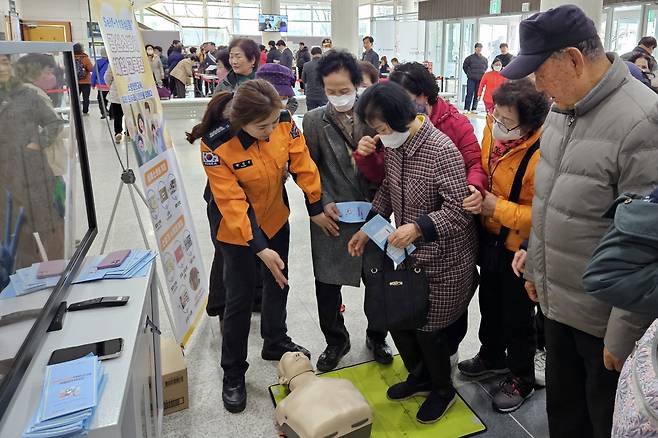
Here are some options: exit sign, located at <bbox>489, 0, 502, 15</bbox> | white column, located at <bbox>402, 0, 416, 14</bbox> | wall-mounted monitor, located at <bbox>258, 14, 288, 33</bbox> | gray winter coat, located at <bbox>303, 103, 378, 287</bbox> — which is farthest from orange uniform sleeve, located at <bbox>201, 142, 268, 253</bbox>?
white column, located at <bbox>402, 0, 416, 14</bbox>

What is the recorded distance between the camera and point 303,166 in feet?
6.79

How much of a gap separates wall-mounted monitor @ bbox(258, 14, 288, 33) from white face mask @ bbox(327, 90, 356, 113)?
15041 mm

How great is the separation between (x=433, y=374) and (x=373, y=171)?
84cm

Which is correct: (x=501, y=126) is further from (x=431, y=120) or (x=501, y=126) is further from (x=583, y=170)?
(x=583, y=170)

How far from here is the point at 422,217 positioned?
1.77m

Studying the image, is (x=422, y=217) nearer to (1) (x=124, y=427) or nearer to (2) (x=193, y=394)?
(1) (x=124, y=427)

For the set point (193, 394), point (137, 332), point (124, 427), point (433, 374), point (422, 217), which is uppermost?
point (422, 217)

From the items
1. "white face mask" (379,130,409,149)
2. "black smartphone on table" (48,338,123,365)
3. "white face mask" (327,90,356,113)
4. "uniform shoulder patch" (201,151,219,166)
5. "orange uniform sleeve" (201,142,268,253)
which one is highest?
"white face mask" (327,90,356,113)

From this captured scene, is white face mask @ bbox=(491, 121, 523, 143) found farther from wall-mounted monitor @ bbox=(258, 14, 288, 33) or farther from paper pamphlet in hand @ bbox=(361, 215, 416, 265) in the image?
wall-mounted monitor @ bbox=(258, 14, 288, 33)

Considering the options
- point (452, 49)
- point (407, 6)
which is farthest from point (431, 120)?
point (407, 6)

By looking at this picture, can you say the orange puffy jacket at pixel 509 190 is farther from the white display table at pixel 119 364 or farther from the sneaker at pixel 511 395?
the white display table at pixel 119 364

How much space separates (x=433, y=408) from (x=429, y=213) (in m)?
0.81

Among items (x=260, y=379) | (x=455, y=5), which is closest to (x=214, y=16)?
(x=455, y=5)

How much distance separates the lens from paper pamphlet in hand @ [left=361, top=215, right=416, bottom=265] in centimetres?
183
